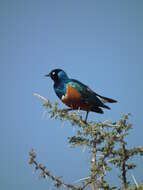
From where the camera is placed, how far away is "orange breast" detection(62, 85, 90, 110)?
6.18 metres

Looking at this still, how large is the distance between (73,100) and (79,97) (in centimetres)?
15

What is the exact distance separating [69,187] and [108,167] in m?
0.44

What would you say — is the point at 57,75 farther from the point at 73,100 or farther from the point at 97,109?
the point at 97,109

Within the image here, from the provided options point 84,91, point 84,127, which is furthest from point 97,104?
point 84,127

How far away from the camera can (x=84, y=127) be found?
136 inches

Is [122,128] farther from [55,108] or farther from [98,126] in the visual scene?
[55,108]

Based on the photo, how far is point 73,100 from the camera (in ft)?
20.6

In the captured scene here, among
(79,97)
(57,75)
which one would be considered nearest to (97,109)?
(79,97)

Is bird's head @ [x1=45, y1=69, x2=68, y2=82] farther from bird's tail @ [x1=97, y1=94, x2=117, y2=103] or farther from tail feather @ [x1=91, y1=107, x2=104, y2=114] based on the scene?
tail feather @ [x1=91, y1=107, x2=104, y2=114]

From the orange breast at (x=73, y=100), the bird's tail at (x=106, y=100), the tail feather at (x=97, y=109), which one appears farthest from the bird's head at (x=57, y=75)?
the tail feather at (x=97, y=109)

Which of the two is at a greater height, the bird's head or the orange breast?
the bird's head

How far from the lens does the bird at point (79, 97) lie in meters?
6.18

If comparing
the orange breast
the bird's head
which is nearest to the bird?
the orange breast

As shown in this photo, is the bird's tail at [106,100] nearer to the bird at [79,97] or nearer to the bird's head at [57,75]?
the bird at [79,97]
